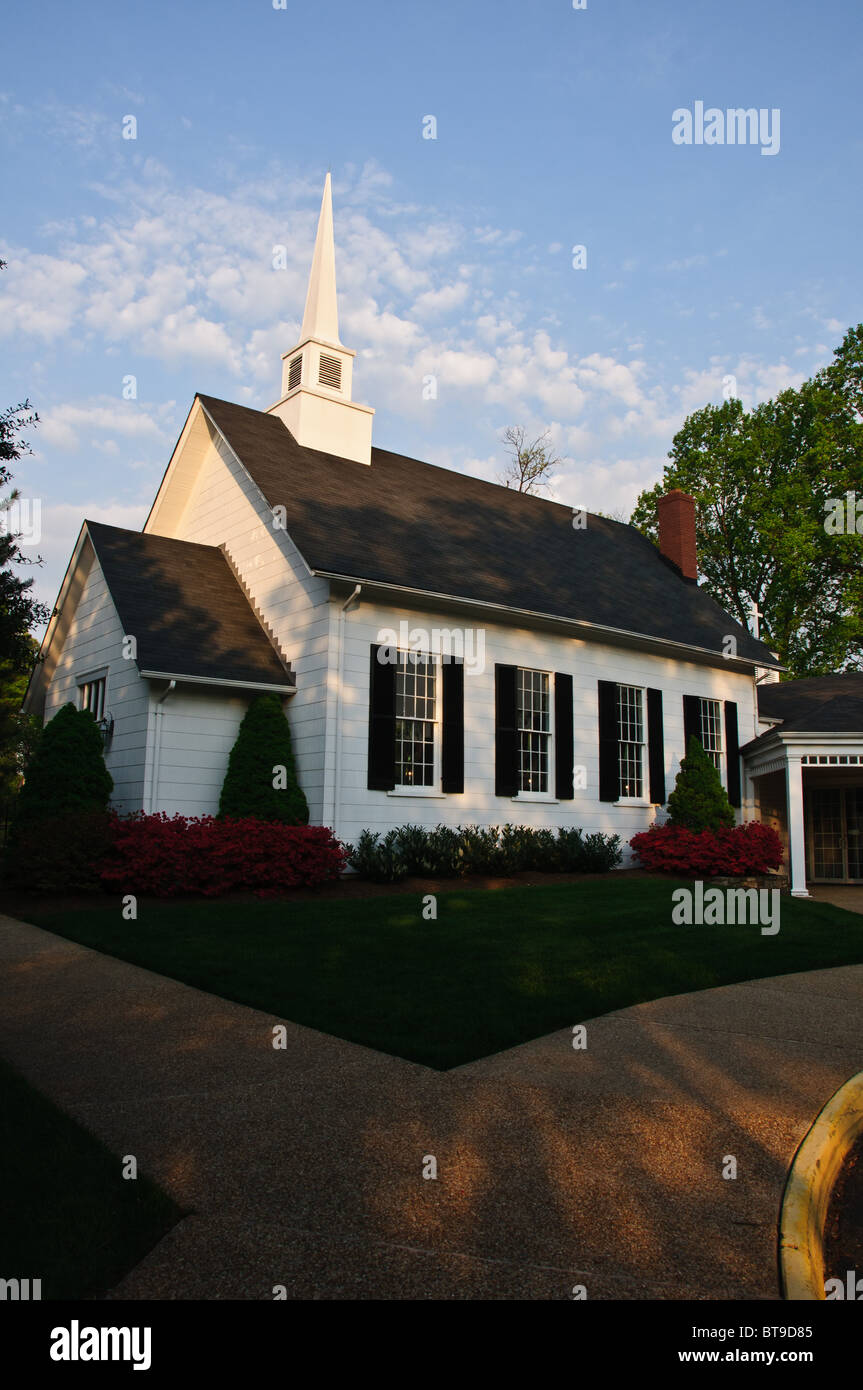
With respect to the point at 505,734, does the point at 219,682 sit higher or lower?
higher

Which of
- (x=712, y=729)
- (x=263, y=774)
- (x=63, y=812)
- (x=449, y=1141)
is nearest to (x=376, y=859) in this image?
(x=263, y=774)

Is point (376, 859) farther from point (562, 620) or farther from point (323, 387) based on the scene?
point (323, 387)

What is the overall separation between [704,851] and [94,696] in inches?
431

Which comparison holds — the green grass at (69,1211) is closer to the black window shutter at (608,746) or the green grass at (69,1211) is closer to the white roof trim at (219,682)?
the white roof trim at (219,682)

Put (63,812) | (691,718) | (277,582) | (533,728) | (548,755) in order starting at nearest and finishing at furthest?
(63,812) < (277,582) < (533,728) < (548,755) < (691,718)

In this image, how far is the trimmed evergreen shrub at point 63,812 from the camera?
1156 centimetres

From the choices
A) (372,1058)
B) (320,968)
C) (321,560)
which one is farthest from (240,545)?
(372,1058)

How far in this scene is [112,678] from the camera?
15.3m

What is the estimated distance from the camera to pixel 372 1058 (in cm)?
558

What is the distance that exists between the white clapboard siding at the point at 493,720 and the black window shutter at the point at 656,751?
20cm

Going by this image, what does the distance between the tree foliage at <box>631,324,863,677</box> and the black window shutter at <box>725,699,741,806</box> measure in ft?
42.3

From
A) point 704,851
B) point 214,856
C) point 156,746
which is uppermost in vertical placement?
point 156,746

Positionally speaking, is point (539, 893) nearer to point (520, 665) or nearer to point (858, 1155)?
point (520, 665)

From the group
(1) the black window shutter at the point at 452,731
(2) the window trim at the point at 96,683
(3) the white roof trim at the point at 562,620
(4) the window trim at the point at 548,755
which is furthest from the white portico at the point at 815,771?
(2) the window trim at the point at 96,683
